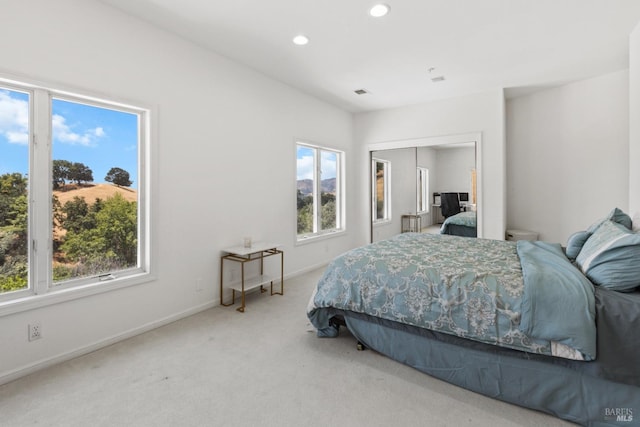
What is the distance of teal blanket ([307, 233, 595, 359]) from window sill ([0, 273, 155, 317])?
1.58 metres

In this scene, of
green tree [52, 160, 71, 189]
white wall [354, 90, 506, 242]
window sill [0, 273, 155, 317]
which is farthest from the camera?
white wall [354, 90, 506, 242]

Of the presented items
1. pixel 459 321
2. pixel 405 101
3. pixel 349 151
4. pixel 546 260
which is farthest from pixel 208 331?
pixel 405 101

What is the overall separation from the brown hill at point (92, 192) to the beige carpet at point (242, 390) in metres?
1.23

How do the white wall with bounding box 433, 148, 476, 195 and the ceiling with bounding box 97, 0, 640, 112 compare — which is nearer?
the ceiling with bounding box 97, 0, 640, 112

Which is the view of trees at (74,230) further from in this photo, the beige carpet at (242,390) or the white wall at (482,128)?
the white wall at (482,128)

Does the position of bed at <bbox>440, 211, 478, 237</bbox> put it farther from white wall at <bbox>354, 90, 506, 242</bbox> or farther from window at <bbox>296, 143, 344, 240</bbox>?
window at <bbox>296, 143, 344, 240</bbox>

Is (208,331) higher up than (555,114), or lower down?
lower down

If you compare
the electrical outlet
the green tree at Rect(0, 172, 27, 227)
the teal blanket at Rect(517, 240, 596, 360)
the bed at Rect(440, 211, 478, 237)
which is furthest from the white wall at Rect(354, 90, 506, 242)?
the electrical outlet

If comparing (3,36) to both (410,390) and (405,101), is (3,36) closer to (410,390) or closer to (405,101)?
(410,390)

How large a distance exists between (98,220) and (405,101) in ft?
14.5

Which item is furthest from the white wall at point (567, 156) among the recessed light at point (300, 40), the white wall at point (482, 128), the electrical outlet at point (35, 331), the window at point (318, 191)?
the electrical outlet at point (35, 331)

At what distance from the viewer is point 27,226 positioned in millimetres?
2152

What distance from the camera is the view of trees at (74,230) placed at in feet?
6.86

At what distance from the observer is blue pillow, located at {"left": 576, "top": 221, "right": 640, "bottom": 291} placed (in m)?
1.65
